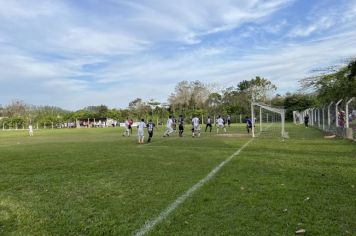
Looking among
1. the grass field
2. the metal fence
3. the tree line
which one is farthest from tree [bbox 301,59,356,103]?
the tree line

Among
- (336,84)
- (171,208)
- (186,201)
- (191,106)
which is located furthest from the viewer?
(191,106)

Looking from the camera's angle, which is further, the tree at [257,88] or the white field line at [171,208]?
the tree at [257,88]

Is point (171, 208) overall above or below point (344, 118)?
below

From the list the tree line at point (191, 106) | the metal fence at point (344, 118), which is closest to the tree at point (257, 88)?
the tree line at point (191, 106)

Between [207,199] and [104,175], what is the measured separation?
160 inches

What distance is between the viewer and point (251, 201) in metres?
6.83

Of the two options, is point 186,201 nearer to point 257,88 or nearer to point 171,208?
point 171,208

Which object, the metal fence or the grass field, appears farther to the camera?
the metal fence

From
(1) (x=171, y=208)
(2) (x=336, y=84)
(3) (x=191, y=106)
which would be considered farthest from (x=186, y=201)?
(3) (x=191, y=106)

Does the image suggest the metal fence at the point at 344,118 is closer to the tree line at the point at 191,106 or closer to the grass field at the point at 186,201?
the grass field at the point at 186,201

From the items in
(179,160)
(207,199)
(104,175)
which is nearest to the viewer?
(207,199)

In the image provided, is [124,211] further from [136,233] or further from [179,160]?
[179,160]

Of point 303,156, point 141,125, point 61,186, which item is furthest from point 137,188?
point 141,125

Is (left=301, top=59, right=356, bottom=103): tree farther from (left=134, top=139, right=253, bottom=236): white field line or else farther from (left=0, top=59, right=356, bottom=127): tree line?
(left=0, top=59, right=356, bottom=127): tree line
